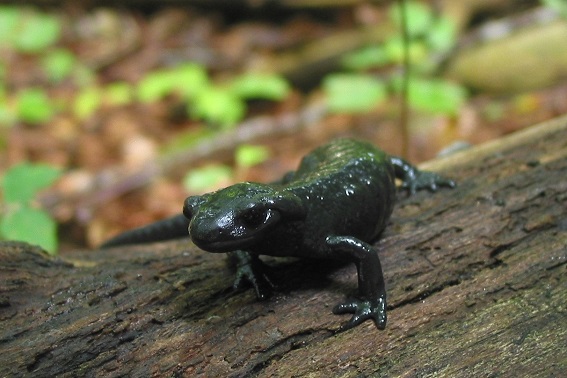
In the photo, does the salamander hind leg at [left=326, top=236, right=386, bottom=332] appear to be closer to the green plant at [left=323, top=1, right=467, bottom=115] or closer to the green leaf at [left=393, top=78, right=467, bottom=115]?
the green plant at [left=323, top=1, right=467, bottom=115]

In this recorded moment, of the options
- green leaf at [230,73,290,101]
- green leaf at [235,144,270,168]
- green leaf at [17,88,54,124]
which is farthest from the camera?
green leaf at [17,88,54,124]

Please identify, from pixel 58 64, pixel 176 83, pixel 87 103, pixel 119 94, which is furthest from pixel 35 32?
pixel 176 83

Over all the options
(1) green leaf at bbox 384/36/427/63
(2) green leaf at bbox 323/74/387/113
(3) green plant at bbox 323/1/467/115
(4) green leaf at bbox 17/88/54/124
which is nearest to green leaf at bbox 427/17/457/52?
(3) green plant at bbox 323/1/467/115

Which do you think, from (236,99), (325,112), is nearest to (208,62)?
(236,99)

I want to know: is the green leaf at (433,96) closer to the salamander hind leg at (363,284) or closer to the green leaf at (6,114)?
the salamander hind leg at (363,284)

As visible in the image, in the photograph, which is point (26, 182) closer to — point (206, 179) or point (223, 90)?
point (206, 179)

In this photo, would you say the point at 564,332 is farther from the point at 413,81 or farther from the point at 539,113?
the point at 539,113
